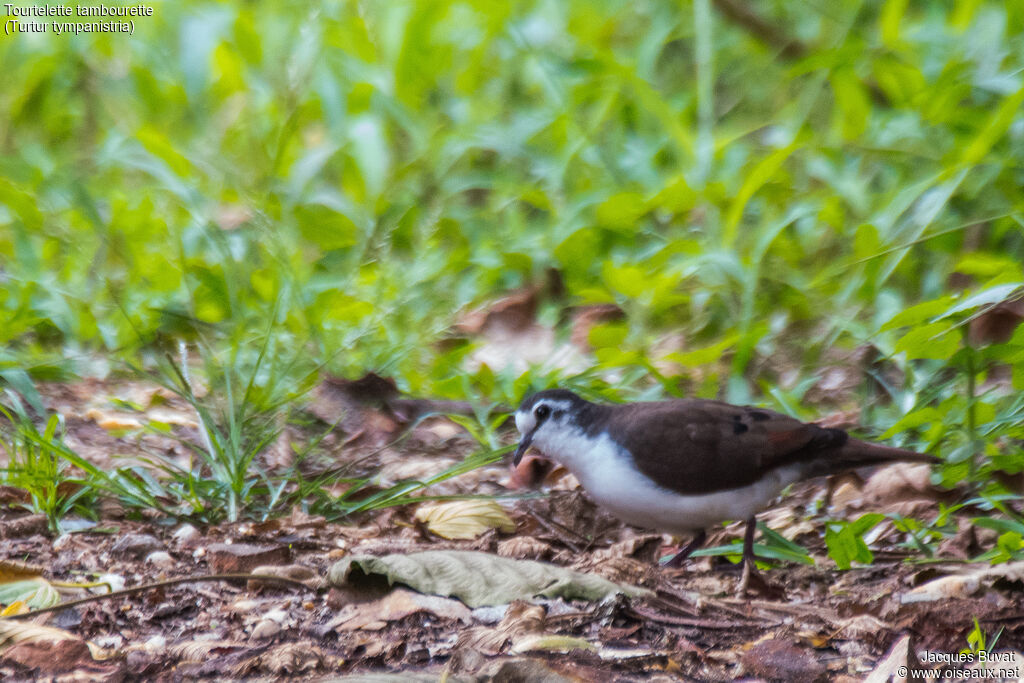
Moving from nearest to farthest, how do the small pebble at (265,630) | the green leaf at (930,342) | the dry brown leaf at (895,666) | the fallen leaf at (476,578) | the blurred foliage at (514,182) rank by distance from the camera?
1. the dry brown leaf at (895,666)
2. the small pebble at (265,630)
3. the fallen leaf at (476,578)
4. the green leaf at (930,342)
5. the blurred foliage at (514,182)

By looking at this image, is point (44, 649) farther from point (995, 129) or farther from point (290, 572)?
point (995, 129)

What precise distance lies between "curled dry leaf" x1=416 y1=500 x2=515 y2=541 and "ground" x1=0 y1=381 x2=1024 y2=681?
0.18 ft

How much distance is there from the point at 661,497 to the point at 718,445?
0.28 metres

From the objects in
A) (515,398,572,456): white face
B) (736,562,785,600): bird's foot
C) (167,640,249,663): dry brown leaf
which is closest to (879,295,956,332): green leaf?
(736,562,785,600): bird's foot

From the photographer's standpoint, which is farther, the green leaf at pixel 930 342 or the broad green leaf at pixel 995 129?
the broad green leaf at pixel 995 129

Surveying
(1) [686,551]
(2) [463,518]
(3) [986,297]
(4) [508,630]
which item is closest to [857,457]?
(1) [686,551]

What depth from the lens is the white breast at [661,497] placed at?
3838mm

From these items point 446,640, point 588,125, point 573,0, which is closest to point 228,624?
point 446,640

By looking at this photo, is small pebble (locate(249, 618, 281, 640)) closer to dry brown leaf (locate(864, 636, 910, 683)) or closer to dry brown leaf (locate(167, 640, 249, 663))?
dry brown leaf (locate(167, 640, 249, 663))

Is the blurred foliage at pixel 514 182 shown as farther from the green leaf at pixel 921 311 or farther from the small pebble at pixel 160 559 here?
the small pebble at pixel 160 559

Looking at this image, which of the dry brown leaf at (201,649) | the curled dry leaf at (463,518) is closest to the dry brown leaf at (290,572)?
the dry brown leaf at (201,649)

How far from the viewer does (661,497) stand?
151 inches

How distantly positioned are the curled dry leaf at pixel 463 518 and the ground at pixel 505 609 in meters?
0.06

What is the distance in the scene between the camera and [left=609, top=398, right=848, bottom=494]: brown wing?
3.83 meters
